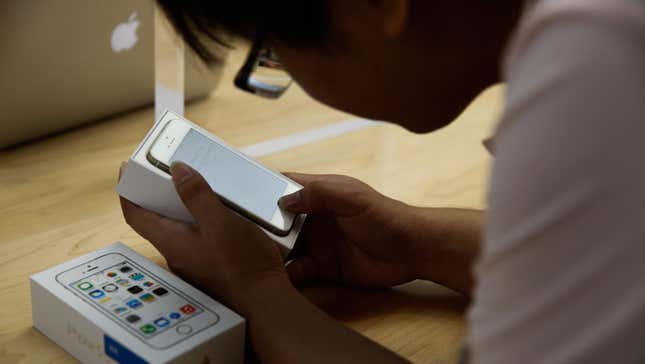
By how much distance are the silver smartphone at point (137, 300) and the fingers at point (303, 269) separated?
0.39 feet

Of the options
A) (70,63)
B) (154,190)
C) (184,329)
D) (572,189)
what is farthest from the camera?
(70,63)

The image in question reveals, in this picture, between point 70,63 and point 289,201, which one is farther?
point 70,63

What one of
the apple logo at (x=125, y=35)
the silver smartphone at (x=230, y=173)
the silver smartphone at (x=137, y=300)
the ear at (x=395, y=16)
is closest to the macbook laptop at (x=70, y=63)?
the apple logo at (x=125, y=35)

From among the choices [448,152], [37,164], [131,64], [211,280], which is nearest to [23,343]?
[211,280]

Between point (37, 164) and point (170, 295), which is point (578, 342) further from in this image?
point (37, 164)

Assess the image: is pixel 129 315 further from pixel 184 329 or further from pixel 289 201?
pixel 289 201

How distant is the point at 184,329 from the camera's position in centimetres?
60

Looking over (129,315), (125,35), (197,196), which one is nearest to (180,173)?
(197,196)

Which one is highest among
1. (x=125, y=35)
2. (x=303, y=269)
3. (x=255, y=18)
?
(x=255, y=18)

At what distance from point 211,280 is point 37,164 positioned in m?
0.33

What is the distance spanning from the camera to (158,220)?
2.38 feet

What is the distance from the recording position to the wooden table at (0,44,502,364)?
2.25ft

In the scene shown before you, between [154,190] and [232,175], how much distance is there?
0.06 metres

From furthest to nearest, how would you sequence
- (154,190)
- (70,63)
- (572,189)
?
(70,63), (154,190), (572,189)
